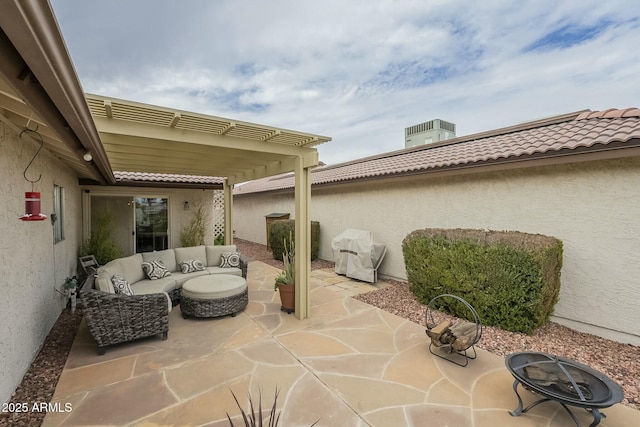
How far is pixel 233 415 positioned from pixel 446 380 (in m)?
2.63

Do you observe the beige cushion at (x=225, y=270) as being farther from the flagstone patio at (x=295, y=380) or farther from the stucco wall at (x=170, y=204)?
the stucco wall at (x=170, y=204)

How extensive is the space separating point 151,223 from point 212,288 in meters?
6.87

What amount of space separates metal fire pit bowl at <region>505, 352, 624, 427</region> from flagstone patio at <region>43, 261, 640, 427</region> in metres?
0.37

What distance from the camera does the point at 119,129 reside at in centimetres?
412

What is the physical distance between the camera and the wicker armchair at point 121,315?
4.45m

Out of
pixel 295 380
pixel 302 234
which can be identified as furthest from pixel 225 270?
pixel 295 380

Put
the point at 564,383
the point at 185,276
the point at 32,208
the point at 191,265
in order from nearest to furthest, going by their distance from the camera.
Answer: the point at 564,383 → the point at 32,208 → the point at 185,276 → the point at 191,265

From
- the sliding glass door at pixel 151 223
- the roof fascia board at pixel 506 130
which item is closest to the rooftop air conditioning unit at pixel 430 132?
the roof fascia board at pixel 506 130

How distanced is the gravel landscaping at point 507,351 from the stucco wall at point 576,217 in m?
0.47

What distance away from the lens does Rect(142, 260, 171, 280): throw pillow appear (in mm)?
6801

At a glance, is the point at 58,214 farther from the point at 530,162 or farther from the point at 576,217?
the point at 576,217

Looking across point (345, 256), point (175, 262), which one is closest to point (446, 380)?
point (345, 256)

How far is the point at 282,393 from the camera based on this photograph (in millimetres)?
3545

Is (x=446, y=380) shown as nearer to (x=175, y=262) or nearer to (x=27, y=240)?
(x=27, y=240)
